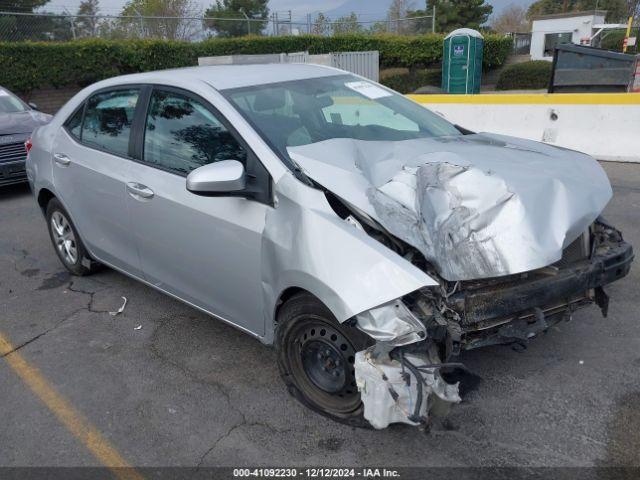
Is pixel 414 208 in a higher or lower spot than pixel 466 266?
higher

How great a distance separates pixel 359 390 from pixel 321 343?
33 centimetres

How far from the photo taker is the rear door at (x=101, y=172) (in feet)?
12.7

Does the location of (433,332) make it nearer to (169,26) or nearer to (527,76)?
(169,26)

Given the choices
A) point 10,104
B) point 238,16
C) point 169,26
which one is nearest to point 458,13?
point 238,16

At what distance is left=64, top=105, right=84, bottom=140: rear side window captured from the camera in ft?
14.7

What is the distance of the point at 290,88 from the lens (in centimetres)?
359

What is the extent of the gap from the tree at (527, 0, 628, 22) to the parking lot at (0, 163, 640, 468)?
5066 centimetres

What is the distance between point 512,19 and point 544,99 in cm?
5981

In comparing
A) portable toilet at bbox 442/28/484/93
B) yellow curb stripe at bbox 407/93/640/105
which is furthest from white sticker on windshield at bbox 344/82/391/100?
portable toilet at bbox 442/28/484/93

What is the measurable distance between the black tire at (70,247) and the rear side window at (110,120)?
0.79 meters

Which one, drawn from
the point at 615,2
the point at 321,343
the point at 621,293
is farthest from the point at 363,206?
the point at 615,2

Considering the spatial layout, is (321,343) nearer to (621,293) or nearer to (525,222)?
(525,222)

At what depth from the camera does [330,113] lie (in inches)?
140

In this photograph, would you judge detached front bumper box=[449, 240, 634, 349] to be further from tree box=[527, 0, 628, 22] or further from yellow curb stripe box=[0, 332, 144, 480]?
tree box=[527, 0, 628, 22]
